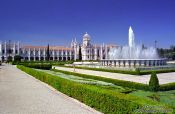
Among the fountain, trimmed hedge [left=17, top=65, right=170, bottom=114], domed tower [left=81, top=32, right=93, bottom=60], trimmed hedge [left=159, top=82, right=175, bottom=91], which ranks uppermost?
domed tower [left=81, top=32, right=93, bottom=60]

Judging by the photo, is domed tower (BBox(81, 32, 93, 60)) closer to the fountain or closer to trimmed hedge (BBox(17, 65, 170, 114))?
the fountain

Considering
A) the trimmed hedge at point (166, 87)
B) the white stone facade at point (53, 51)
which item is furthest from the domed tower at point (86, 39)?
the trimmed hedge at point (166, 87)

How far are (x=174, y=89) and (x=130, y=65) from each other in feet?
61.5

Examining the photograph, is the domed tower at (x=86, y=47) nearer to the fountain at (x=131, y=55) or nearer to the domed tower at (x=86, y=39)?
the domed tower at (x=86, y=39)

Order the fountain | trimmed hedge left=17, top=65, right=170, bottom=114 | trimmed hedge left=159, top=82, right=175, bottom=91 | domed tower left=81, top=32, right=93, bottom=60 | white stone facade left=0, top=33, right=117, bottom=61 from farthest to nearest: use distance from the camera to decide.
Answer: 1. domed tower left=81, top=32, right=93, bottom=60
2. white stone facade left=0, top=33, right=117, bottom=61
3. the fountain
4. trimmed hedge left=159, top=82, right=175, bottom=91
5. trimmed hedge left=17, top=65, right=170, bottom=114

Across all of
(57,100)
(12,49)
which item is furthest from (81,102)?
(12,49)

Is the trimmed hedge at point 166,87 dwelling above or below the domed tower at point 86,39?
below

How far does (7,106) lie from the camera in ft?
29.9

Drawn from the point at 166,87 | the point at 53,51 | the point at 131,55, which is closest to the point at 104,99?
the point at 166,87

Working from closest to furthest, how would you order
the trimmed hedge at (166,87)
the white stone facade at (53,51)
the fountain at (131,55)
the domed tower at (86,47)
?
the trimmed hedge at (166,87) → the fountain at (131,55) → the white stone facade at (53,51) → the domed tower at (86,47)

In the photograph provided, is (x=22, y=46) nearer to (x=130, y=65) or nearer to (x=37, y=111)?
(x=130, y=65)

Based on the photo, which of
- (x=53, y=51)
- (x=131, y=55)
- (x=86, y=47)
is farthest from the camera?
(x=53, y=51)

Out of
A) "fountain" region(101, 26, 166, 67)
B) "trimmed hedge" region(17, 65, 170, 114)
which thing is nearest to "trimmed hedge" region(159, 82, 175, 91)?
"trimmed hedge" region(17, 65, 170, 114)

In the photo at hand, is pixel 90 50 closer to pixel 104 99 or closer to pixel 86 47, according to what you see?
pixel 86 47
